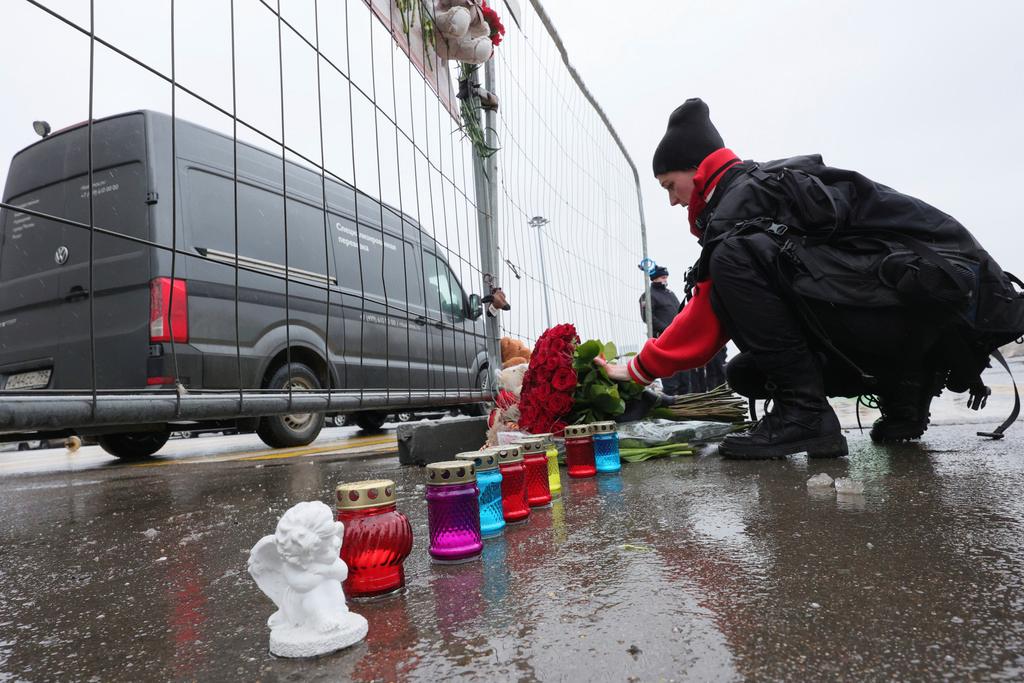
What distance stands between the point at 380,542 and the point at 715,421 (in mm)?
2163

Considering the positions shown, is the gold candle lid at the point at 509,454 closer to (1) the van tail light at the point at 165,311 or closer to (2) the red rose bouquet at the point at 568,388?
(2) the red rose bouquet at the point at 568,388

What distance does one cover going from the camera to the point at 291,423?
5246 mm

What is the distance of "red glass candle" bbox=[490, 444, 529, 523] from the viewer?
1.41m

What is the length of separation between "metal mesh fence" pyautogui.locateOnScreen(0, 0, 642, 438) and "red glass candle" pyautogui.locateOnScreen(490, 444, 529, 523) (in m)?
0.87

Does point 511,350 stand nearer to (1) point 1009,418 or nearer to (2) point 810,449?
(2) point 810,449

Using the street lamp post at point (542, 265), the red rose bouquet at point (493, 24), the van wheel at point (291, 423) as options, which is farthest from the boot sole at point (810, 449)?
the van wheel at point (291, 423)

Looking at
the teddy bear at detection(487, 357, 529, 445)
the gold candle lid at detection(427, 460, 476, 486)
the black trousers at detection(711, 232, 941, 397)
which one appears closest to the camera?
the gold candle lid at detection(427, 460, 476, 486)

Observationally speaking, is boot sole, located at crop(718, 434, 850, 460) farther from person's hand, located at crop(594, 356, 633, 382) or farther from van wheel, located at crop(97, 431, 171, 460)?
van wheel, located at crop(97, 431, 171, 460)

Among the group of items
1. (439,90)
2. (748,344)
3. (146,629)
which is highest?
(439,90)

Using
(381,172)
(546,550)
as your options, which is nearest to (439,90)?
(381,172)

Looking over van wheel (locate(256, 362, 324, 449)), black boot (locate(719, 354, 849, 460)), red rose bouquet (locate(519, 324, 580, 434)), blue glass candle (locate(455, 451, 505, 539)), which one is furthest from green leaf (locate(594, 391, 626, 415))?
van wheel (locate(256, 362, 324, 449))

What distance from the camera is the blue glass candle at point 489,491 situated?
1273mm

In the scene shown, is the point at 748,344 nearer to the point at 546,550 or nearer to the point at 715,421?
the point at 715,421

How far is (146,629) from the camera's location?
3.09 ft
